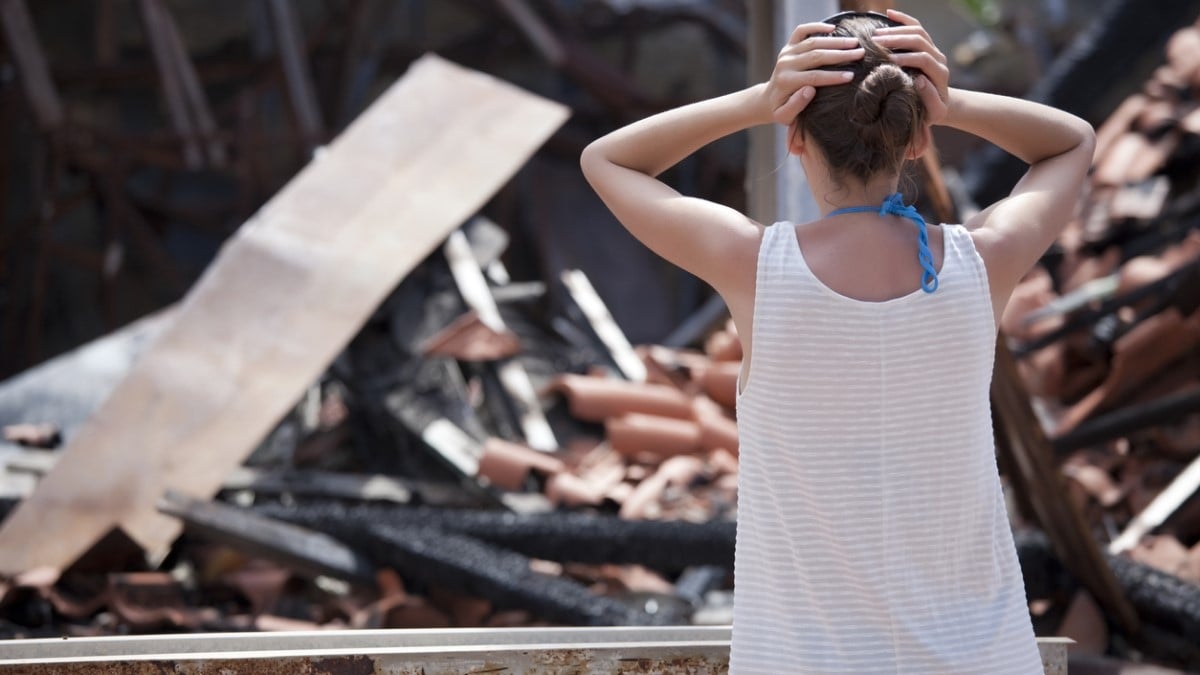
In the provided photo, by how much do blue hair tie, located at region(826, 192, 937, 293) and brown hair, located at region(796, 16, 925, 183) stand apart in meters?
0.04

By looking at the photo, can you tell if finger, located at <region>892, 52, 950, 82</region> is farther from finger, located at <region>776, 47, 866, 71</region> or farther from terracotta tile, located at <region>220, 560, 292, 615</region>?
terracotta tile, located at <region>220, 560, 292, 615</region>

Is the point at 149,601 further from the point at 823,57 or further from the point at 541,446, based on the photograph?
the point at 823,57

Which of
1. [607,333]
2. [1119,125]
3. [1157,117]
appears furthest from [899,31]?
[1119,125]

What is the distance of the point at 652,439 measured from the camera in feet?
18.0

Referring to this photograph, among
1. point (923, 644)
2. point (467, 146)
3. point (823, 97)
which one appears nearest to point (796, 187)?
point (823, 97)

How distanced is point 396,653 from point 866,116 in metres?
1.14

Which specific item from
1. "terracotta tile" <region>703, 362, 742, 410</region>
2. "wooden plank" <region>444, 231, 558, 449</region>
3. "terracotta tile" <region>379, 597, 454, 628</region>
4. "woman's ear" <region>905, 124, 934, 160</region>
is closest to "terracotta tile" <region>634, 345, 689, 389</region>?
"terracotta tile" <region>703, 362, 742, 410</region>

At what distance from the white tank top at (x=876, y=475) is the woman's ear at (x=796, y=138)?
0.42ft

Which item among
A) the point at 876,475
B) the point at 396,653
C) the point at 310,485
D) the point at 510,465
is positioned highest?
the point at 876,475

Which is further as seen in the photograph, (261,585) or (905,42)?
(261,585)

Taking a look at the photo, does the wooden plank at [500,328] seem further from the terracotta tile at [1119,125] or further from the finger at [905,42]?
the finger at [905,42]

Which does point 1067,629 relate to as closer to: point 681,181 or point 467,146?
point 467,146

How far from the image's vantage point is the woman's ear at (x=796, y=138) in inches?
60.6

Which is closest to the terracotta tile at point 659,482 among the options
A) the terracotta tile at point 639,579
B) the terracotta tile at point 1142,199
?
the terracotta tile at point 639,579
